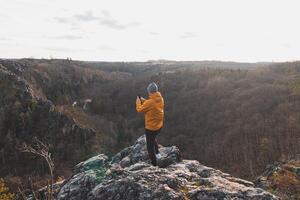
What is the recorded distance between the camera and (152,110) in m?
13.1

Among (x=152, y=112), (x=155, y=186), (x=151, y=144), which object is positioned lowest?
(x=155, y=186)

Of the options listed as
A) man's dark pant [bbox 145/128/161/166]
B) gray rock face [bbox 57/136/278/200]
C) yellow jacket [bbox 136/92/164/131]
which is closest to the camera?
gray rock face [bbox 57/136/278/200]

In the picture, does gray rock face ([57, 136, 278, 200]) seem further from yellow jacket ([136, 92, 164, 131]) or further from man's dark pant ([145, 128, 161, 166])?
yellow jacket ([136, 92, 164, 131])

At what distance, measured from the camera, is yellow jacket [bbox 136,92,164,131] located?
1298cm

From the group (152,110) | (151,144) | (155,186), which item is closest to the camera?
(155,186)

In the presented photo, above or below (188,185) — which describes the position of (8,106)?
below

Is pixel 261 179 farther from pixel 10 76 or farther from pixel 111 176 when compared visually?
pixel 10 76

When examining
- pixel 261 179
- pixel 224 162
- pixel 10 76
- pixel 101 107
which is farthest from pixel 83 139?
pixel 261 179

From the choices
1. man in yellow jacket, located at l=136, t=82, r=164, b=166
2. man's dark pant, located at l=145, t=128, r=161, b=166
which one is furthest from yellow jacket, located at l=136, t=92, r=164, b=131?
man's dark pant, located at l=145, t=128, r=161, b=166

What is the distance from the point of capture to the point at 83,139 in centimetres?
7294

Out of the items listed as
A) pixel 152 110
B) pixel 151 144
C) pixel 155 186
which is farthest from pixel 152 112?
pixel 155 186

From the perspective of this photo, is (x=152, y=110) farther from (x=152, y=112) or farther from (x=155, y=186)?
(x=155, y=186)

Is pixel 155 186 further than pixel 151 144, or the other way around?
pixel 151 144

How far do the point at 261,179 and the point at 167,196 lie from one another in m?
14.6
